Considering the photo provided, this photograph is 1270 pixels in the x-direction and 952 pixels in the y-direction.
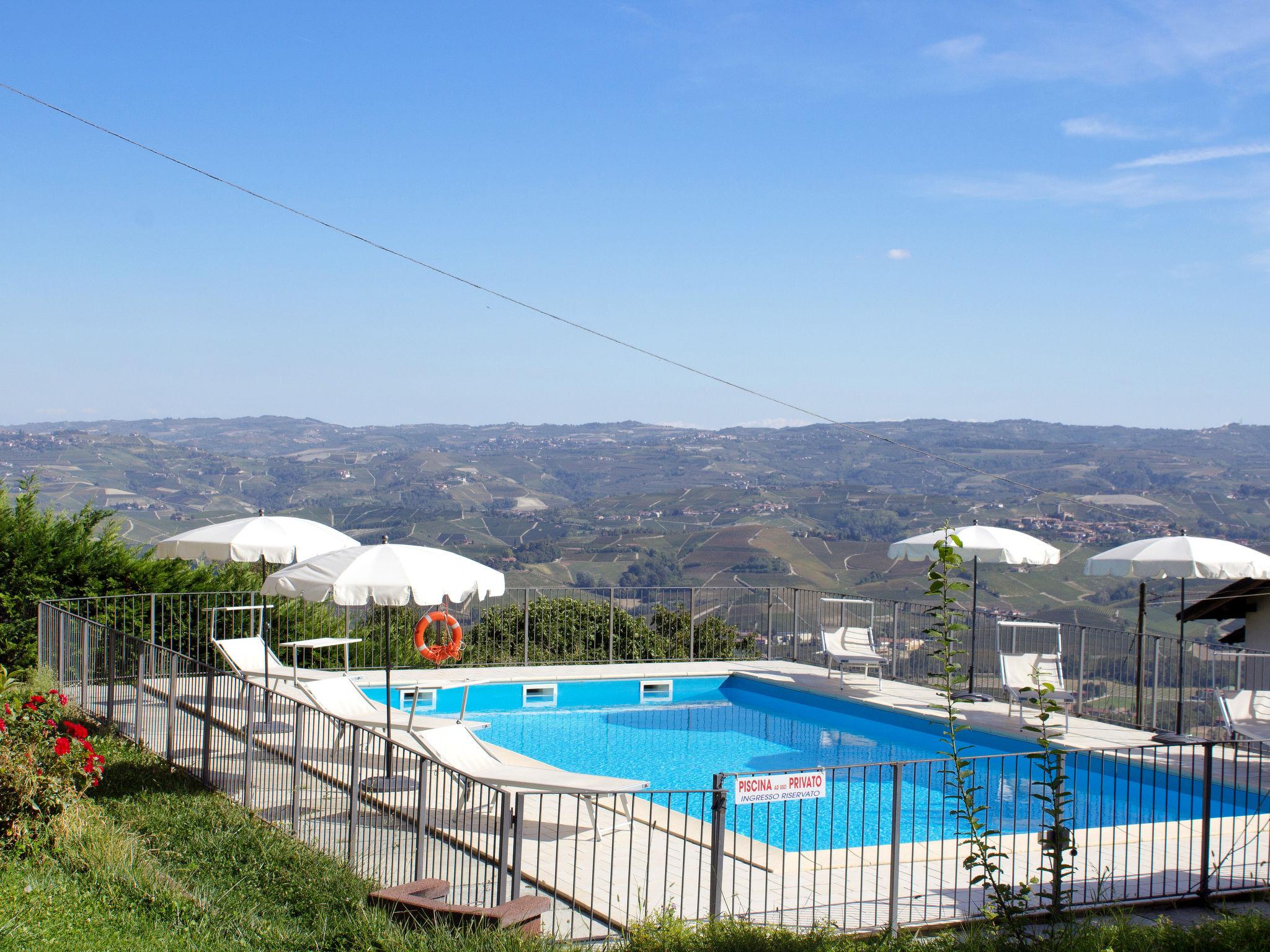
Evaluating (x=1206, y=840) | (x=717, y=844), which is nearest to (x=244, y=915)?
(x=717, y=844)

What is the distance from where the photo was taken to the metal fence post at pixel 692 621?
→ 1731cm

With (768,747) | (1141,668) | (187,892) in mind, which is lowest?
(768,747)

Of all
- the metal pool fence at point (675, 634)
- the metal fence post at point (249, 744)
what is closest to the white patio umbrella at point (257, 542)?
the metal pool fence at point (675, 634)

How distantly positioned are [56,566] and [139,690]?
531 cm

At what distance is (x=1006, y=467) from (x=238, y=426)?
272ft

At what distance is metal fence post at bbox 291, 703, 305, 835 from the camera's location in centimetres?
736

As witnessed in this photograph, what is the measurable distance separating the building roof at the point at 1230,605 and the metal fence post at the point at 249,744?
1545 centimetres

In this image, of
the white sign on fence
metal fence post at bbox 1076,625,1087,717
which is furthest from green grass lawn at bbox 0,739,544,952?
metal fence post at bbox 1076,625,1087,717

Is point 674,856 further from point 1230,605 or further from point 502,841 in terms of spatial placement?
point 1230,605

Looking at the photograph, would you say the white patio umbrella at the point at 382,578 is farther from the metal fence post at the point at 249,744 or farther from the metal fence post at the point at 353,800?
the metal fence post at the point at 353,800

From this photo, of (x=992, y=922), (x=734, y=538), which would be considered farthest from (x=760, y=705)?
(x=734, y=538)

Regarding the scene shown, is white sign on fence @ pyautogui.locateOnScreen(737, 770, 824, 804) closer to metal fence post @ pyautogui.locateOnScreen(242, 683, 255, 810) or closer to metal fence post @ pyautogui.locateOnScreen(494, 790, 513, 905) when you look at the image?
metal fence post @ pyautogui.locateOnScreen(494, 790, 513, 905)

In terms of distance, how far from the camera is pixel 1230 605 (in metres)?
22.0

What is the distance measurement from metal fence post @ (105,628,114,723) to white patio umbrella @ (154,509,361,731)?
2043 millimetres
